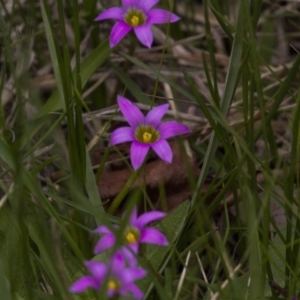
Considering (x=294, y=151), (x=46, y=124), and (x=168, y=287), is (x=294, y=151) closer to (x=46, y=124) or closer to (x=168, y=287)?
(x=168, y=287)

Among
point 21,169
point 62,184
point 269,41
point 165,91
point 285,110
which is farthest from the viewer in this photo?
point 269,41

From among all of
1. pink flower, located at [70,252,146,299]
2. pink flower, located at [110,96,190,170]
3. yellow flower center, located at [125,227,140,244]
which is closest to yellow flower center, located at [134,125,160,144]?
pink flower, located at [110,96,190,170]

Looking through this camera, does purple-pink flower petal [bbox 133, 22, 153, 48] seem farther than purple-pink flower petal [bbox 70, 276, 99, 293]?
Yes

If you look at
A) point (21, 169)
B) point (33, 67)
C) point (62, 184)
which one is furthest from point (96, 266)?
point (33, 67)

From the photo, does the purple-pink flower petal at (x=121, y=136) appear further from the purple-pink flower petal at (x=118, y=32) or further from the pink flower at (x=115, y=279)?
the pink flower at (x=115, y=279)

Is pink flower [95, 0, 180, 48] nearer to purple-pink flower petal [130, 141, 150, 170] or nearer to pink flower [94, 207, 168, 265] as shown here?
purple-pink flower petal [130, 141, 150, 170]

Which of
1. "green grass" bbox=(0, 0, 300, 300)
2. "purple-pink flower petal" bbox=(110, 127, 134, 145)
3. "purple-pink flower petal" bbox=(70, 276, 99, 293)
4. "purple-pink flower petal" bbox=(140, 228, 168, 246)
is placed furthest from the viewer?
"purple-pink flower petal" bbox=(110, 127, 134, 145)

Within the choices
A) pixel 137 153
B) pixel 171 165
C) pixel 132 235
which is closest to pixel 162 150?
pixel 137 153

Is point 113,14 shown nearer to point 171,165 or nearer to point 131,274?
point 171,165
